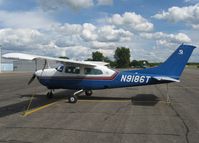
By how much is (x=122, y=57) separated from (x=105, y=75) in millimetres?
164000

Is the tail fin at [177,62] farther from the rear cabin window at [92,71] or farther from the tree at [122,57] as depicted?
the tree at [122,57]

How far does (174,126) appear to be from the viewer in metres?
8.97

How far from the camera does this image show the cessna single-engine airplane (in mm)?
14250

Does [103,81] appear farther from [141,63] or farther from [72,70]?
[141,63]

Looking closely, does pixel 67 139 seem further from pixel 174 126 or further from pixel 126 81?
pixel 126 81

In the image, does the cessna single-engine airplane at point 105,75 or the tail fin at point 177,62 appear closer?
the tail fin at point 177,62

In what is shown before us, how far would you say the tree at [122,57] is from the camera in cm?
17525

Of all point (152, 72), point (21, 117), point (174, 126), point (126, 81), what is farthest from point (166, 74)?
point (21, 117)

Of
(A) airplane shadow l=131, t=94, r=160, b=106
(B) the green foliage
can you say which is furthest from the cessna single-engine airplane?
(B) the green foliage

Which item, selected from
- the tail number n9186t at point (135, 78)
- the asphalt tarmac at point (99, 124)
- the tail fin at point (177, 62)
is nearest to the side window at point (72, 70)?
the tail number n9186t at point (135, 78)

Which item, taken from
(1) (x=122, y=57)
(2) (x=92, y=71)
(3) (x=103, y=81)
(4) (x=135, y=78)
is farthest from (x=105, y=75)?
(1) (x=122, y=57)

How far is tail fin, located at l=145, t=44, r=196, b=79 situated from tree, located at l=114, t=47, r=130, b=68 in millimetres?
159358

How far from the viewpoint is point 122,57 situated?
178 m

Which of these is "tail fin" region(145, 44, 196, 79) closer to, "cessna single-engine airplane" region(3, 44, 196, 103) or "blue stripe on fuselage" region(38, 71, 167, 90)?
"cessna single-engine airplane" region(3, 44, 196, 103)
